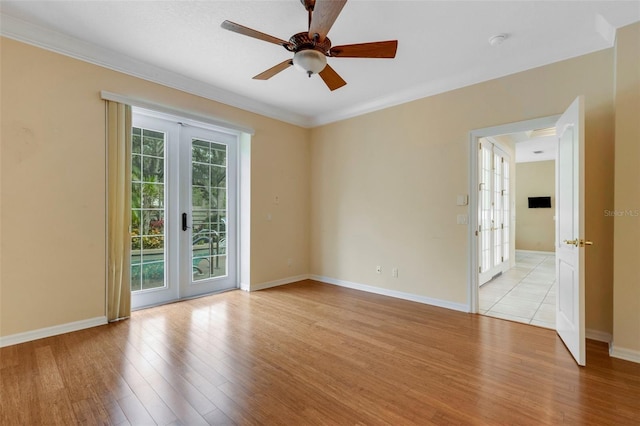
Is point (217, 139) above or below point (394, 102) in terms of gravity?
below

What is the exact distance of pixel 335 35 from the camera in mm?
2785

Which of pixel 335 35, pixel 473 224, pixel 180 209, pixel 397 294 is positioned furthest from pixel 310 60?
pixel 397 294

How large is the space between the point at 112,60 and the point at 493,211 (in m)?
6.31

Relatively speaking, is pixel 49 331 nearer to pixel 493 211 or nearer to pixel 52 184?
pixel 52 184

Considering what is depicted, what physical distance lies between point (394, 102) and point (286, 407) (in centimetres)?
399

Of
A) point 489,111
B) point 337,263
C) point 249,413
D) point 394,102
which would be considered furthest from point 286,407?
point 394,102

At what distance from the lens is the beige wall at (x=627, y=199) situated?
2.42 m

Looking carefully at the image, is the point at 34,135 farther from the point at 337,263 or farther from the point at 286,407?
the point at 337,263

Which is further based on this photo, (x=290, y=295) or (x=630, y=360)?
(x=290, y=295)

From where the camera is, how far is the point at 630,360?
2412 millimetres

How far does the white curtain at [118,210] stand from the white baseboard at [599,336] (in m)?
4.92

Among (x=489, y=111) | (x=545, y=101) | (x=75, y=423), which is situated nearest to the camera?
(x=75, y=423)

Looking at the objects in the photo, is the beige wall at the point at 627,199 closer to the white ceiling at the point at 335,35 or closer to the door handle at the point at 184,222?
the white ceiling at the point at 335,35

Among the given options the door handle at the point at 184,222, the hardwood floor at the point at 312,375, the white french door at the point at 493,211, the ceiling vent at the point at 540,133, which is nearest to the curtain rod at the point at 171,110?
the door handle at the point at 184,222
